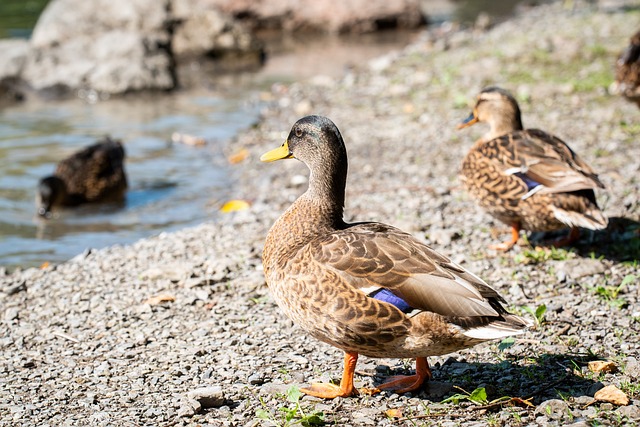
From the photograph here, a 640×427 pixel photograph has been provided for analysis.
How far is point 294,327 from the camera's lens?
512cm

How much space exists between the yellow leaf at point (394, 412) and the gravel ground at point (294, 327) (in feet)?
0.04

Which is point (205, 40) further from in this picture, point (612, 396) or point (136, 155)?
point (612, 396)

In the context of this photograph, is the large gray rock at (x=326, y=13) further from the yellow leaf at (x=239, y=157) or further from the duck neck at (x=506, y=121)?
the duck neck at (x=506, y=121)

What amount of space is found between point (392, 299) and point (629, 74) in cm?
744

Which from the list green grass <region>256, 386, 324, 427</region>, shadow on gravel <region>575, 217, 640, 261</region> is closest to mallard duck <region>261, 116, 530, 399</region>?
green grass <region>256, 386, 324, 427</region>

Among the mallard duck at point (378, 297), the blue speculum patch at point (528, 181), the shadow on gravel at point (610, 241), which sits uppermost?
the blue speculum patch at point (528, 181)

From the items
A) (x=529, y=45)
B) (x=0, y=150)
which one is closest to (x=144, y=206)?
(x=0, y=150)

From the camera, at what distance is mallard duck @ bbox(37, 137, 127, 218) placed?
956 cm

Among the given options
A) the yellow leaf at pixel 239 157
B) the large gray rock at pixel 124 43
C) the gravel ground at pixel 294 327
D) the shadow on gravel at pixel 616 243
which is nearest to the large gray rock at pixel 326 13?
the large gray rock at pixel 124 43

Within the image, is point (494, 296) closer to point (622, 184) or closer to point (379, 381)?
point (379, 381)

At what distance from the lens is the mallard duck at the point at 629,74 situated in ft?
32.9

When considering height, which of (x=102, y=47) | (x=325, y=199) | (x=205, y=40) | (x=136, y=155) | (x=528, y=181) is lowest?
(x=136, y=155)

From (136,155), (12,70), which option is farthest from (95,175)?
(12,70)

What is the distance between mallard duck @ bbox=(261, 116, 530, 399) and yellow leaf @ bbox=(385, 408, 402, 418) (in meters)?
0.19
